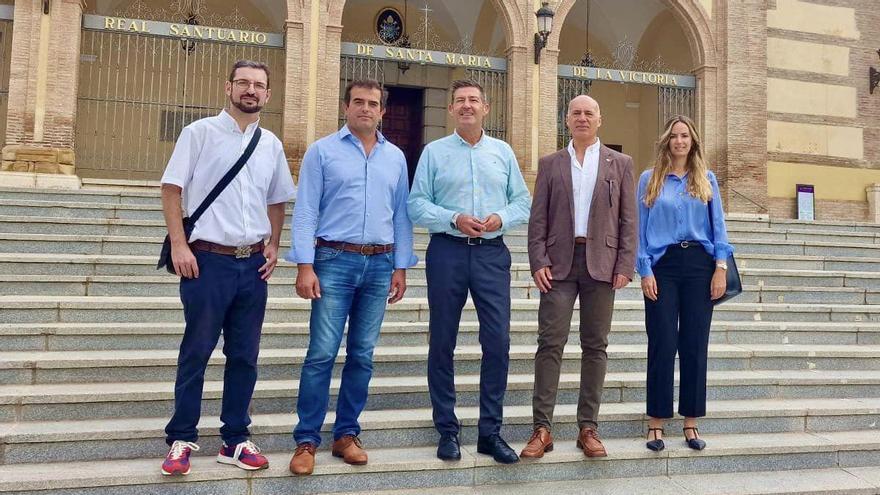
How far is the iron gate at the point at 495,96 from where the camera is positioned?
12.4 meters

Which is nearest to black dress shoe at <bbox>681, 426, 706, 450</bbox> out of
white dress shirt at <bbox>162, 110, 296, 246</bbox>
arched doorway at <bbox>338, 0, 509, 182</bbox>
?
white dress shirt at <bbox>162, 110, 296, 246</bbox>

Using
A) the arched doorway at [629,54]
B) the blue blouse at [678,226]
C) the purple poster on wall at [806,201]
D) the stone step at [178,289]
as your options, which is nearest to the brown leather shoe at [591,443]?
the blue blouse at [678,226]

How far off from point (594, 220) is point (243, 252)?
6.40 feet

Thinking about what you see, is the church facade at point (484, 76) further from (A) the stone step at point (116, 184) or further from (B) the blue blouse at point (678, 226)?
(B) the blue blouse at point (678, 226)

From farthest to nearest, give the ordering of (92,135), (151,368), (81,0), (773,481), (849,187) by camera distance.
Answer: (849,187) → (92,135) → (81,0) → (151,368) → (773,481)

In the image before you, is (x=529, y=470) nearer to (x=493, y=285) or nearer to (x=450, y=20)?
(x=493, y=285)

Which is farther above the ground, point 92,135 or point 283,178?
point 92,135

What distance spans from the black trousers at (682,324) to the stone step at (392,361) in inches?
37.7

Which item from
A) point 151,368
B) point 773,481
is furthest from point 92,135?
point 773,481

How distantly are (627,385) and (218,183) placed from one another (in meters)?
3.06

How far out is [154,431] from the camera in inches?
141

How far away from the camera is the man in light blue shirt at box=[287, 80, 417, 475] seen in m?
3.43

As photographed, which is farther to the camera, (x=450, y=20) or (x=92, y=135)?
(x=450, y=20)

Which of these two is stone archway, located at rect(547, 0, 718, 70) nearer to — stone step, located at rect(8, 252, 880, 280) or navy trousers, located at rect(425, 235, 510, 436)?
stone step, located at rect(8, 252, 880, 280)
